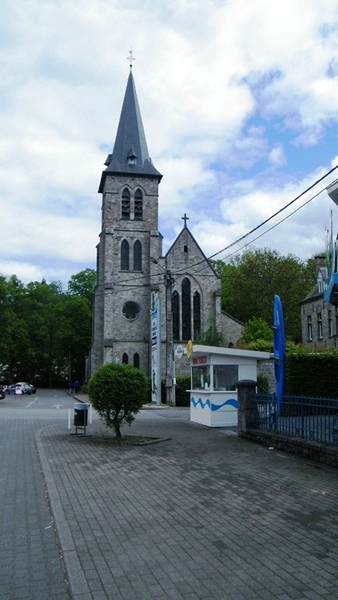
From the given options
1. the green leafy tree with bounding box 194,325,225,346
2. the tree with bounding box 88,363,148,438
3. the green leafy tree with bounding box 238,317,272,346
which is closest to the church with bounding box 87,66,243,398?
the green leafy tree with bounding box 238,317,272,346

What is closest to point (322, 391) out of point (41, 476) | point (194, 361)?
point (194, 361)

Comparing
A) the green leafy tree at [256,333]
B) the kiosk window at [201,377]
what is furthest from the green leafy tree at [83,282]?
the kiosk window at [201,377]

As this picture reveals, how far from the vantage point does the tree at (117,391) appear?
1341cm

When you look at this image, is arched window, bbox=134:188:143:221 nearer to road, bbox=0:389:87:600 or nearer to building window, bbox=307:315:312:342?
building window, bbox=307:315:312:342

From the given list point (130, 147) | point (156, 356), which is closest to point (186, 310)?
point (156, 356)

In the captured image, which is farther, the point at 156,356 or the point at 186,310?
the point at 186,310

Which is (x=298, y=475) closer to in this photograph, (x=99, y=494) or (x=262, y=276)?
(x=99, y=494)

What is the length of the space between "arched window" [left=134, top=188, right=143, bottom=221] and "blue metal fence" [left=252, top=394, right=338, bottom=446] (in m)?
37.6

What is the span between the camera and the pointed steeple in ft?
165

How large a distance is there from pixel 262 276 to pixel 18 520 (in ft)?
167

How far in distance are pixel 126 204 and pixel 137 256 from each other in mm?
5026

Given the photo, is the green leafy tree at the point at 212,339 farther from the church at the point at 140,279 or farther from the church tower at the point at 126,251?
the church tower at the point at 126,251

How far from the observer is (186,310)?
155 feet

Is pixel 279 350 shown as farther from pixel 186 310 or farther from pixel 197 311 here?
pixel 197 311
